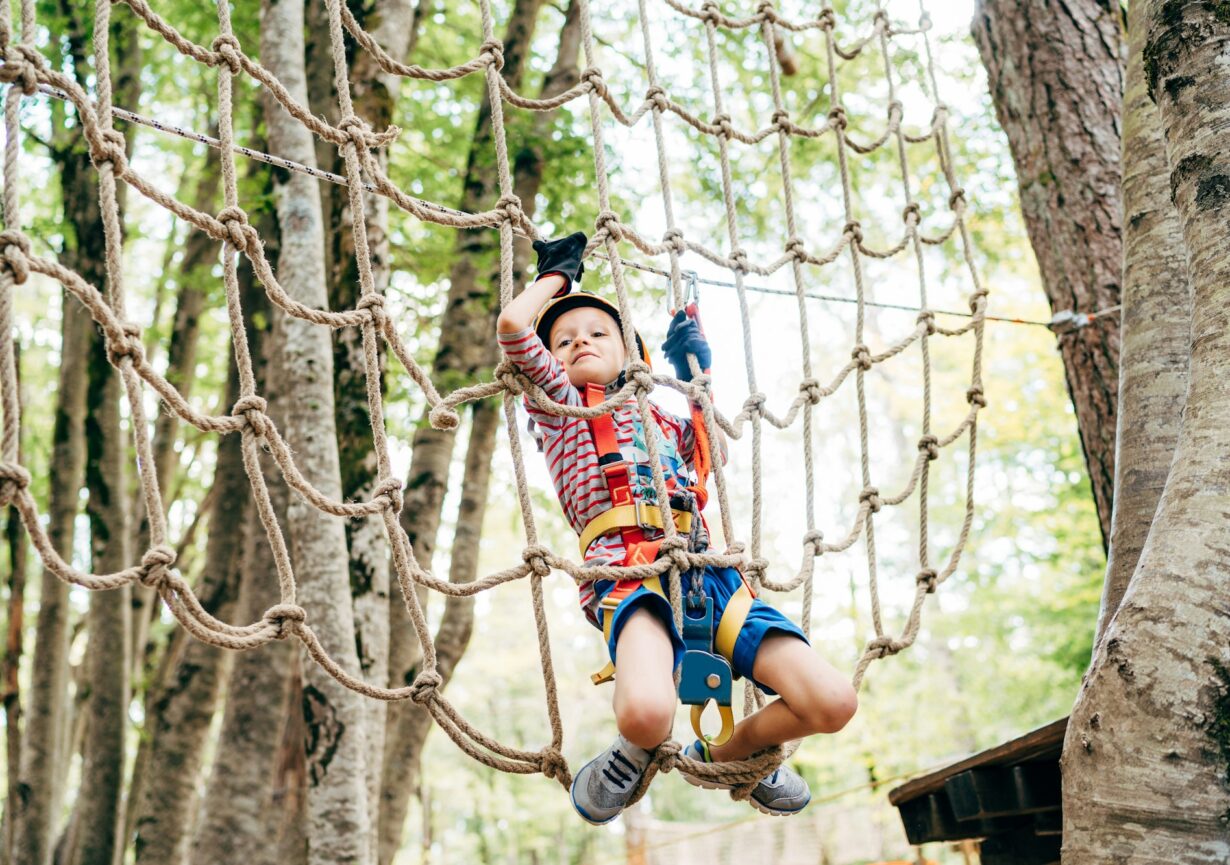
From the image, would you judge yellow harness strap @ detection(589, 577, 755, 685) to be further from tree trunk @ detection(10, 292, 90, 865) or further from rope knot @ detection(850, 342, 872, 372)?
tree trunk @ detection(10, 292, 90, 865)

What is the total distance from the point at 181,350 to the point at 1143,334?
15.7 ft

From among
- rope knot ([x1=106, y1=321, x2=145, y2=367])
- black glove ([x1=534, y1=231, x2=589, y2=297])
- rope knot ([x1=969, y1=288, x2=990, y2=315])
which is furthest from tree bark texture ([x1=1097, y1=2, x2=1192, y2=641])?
rope knot ([x1=106, y1=321, x2=145, y2=367])

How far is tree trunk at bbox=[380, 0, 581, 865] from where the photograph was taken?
3.71 meters

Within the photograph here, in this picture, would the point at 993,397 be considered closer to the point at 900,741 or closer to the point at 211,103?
the point at 900,741

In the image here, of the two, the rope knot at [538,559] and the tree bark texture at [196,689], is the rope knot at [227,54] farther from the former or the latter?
the tree bark texture at [196,689]

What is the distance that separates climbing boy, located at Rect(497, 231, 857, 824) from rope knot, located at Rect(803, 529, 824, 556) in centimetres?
32

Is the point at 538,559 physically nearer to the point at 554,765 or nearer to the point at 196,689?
the point at 554,765

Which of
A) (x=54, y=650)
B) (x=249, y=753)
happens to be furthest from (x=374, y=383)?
(x=54, y=650)

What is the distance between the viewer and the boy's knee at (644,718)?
163 centimetres

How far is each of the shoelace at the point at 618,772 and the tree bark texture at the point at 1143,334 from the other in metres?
0.79

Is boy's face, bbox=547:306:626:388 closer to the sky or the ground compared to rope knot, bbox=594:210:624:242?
closer to the ground

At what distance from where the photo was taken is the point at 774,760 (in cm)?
179

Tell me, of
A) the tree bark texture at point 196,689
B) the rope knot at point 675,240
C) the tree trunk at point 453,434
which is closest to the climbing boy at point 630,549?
the rope knot at point 675,240

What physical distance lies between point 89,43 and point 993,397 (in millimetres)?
6854
